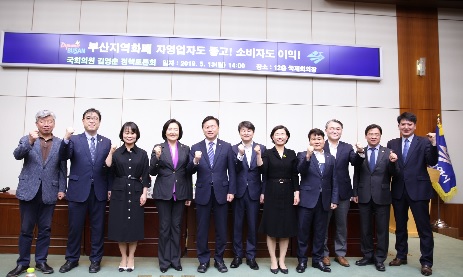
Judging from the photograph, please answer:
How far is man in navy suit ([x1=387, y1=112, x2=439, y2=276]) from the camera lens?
3377 mm

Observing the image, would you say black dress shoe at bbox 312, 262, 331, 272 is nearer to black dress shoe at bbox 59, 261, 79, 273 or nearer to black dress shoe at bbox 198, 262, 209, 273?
black dress shoe at bbox 198, 262, 209, 273

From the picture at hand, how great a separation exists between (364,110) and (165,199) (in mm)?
3989

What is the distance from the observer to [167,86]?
542cm

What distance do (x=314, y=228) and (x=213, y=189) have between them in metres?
1.15

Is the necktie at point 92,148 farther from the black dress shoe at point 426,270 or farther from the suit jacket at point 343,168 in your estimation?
the black dress shoe at point 426,270

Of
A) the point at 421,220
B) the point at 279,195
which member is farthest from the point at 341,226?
the point at 279,195

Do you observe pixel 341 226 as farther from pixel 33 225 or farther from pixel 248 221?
pixel 33 225

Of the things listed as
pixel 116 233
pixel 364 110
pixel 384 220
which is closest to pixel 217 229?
pixel 116 233

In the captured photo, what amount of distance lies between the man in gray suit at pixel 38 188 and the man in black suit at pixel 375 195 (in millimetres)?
3136

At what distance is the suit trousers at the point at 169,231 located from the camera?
329cm

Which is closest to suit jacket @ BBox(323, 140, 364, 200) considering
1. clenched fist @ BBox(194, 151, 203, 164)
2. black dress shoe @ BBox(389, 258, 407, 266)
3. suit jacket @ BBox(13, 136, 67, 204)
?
black dress shoe @ BBox(389, 258, 407, 266)

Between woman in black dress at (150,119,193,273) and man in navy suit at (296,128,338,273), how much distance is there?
3.90ft

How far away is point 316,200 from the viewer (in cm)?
335

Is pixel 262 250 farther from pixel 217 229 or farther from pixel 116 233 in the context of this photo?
pixel 116 233
